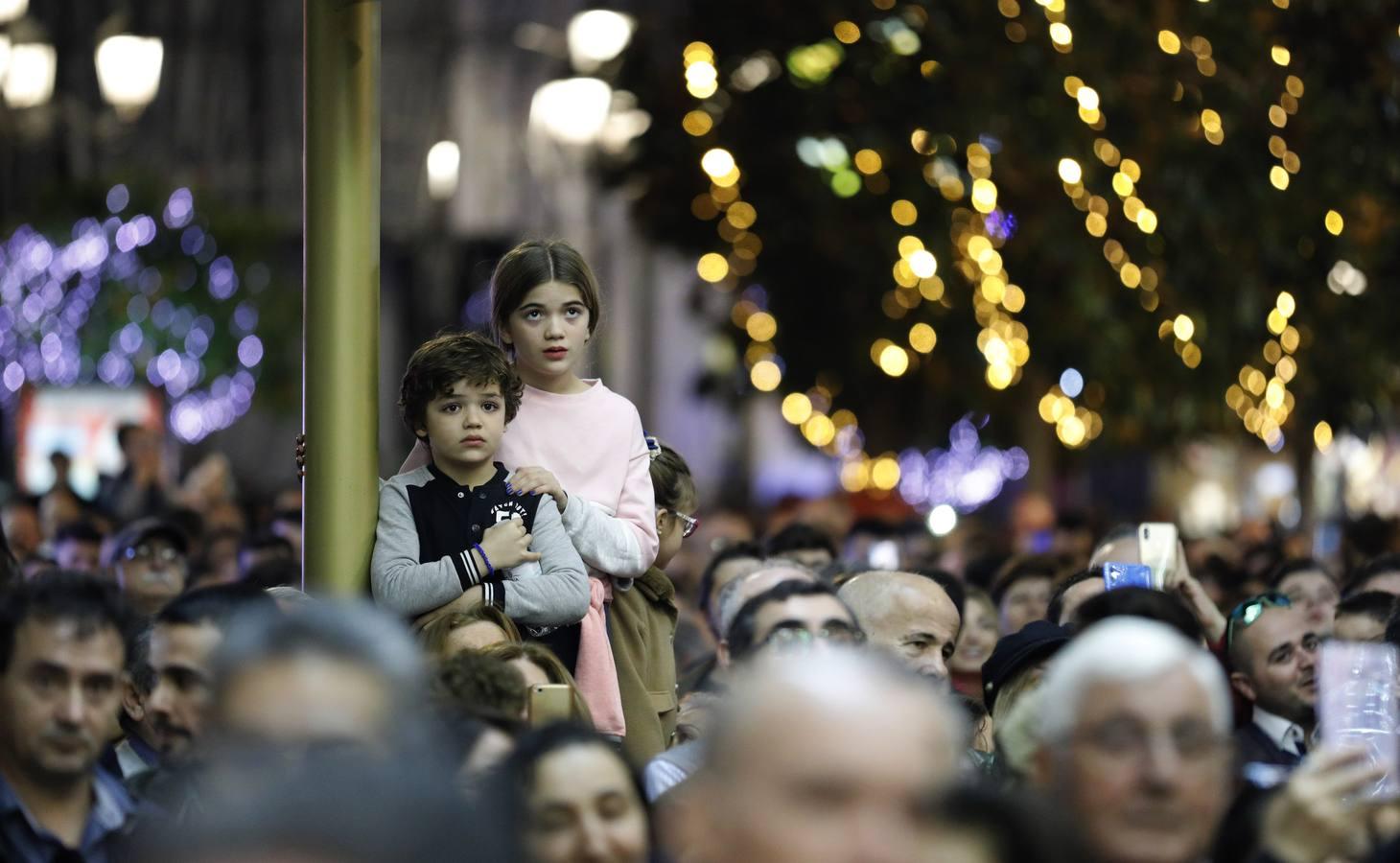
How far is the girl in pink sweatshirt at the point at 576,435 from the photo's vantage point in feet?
19.8

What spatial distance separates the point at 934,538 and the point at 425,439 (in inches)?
429

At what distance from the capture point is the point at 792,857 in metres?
3.10

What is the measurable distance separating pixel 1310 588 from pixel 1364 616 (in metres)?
1.56

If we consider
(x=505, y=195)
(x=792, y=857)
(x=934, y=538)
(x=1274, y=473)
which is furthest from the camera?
(x=1274, y=473)

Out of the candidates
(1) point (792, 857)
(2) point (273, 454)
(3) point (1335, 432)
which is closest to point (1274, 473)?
(2) point (273, 454)

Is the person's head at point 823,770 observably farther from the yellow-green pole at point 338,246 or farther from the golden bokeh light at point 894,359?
the golden bokeh light at point 894,359

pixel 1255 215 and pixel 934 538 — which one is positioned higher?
pixel 1255 215

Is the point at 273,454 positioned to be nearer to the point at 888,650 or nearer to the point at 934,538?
the point at 934,538

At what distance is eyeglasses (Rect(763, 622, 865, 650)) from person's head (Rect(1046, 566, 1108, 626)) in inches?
58.9

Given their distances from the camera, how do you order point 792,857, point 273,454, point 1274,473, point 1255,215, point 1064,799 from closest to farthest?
point 792,857
point 1064,799
point 1255,215
point 273,454
point 1274,473

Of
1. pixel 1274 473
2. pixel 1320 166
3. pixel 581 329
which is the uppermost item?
pixel 1320 166

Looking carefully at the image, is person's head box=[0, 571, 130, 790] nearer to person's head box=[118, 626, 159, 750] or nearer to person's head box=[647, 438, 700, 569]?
person's head box=[118, 626, 159, 750]

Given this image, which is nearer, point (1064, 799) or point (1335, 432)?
point (1064, 799)

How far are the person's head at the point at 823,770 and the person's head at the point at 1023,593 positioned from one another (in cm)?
641
